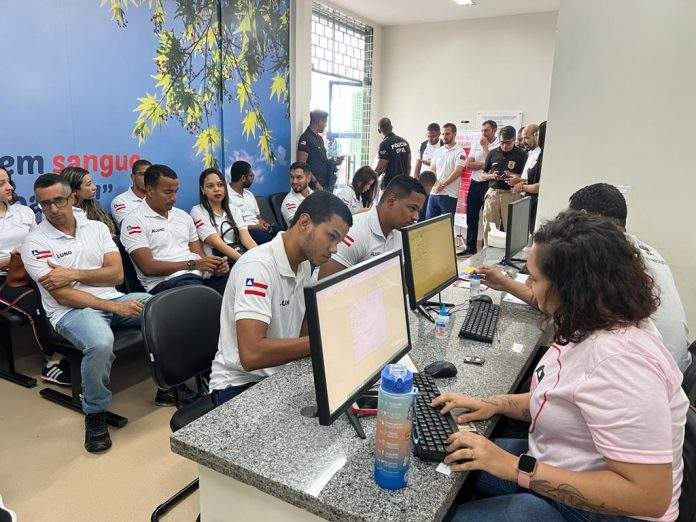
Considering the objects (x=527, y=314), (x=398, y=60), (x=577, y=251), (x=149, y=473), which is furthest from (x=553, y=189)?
(x=398, y=60)

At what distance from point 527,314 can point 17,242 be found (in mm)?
2974

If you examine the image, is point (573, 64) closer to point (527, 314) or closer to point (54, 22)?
point (527, 314)

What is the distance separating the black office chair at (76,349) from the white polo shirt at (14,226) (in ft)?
1.90

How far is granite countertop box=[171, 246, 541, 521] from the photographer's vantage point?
3.02 ft

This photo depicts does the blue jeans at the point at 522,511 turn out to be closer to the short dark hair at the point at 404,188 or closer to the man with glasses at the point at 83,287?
the short dark hair at the point at 404,188

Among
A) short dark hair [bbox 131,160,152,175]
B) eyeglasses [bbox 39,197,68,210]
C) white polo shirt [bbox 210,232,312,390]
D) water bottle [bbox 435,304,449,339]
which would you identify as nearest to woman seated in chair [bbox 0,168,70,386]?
eyeglasses [bbox 39,197,68,210]

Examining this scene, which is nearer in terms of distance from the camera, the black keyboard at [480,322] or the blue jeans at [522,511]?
the blue jeans at [522,511]

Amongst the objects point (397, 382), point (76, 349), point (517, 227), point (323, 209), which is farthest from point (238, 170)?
point (397, 382)

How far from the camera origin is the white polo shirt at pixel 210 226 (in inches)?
142

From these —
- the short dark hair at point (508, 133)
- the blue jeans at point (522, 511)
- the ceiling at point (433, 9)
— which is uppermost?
the ceiling at point (433, 9)

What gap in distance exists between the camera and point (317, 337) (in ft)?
3.19

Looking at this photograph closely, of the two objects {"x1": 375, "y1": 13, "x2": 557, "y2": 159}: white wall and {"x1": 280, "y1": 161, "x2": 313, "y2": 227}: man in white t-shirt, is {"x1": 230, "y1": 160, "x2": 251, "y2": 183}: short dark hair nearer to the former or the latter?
{"x1": 280, "y1": 161, "x2": 313, "y2": 227}: man in white t-shirt

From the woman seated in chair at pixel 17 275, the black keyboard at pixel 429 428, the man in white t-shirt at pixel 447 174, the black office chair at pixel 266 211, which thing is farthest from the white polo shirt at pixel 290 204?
the black keyboard at pixel 429 428

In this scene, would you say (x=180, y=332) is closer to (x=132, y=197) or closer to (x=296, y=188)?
(x=132, y=197)
